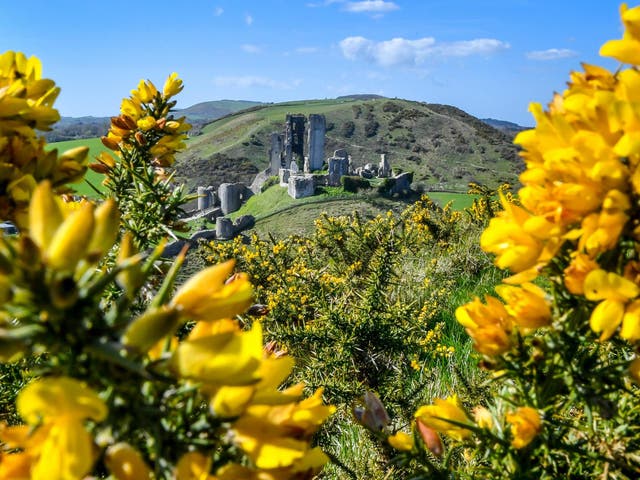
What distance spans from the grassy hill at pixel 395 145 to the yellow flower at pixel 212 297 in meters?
27.9

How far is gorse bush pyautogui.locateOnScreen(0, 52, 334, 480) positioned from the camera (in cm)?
37

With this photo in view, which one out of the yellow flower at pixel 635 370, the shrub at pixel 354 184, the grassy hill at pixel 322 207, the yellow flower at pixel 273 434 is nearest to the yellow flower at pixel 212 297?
the yellow flower at pixel 273 434

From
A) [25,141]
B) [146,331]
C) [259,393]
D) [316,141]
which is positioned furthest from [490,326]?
[316,141]

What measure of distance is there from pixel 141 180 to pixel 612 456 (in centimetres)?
109

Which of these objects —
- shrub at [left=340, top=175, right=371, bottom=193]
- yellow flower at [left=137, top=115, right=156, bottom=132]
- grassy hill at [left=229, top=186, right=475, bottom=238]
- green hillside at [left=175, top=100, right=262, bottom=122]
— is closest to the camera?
yellow flower at [left=137, top=115, right=156, bottom=132]

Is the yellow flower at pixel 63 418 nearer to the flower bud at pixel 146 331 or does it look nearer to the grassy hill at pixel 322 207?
the flower bud at pixel 146 331

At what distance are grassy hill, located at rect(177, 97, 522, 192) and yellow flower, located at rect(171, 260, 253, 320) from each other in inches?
1100

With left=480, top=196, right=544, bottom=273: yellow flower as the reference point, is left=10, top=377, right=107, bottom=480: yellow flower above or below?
below

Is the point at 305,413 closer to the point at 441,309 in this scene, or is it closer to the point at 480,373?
the point at 480,373

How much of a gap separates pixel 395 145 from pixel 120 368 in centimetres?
3769

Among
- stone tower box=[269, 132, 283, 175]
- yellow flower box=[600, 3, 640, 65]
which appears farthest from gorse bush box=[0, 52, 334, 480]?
stone tower box=[269, 132, 283, 175]

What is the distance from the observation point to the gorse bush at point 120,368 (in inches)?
14.4

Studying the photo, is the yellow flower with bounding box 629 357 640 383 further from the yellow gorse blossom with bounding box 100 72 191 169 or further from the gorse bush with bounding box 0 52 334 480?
the yellow gorse blossom with bounding box 100 72 191 169

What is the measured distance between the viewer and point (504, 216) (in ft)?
2.21
